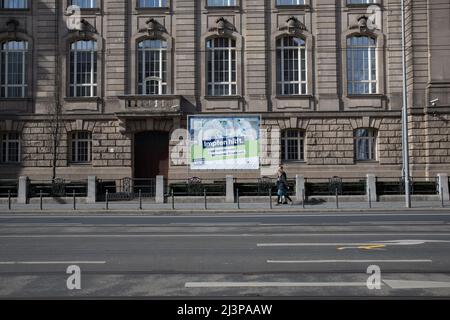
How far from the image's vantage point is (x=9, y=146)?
3241 cm

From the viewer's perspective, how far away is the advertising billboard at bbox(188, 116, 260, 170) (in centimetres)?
3158

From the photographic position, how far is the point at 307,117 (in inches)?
1244

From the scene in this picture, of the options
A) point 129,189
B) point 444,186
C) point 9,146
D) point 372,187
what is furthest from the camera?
point 9,146

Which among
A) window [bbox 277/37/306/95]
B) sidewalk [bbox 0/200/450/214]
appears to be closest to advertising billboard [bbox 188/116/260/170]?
window [bbox 277/37/306/95]

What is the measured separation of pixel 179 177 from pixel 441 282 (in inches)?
996

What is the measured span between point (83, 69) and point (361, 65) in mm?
18746

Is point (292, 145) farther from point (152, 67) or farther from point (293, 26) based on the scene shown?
point (152, 67)

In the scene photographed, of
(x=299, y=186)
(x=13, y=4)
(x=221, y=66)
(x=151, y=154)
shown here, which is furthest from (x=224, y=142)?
(x=13, y=4)

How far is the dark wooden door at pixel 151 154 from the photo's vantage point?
105 feet

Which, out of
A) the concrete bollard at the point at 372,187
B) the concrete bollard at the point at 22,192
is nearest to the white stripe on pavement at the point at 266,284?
the concrete bollard at the point at 372,187

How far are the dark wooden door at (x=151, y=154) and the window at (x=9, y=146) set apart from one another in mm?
7919

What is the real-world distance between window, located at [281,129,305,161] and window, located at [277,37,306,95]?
107 inches

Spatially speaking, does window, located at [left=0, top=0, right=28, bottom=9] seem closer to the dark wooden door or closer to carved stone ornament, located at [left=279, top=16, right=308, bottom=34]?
the dark wooden door
